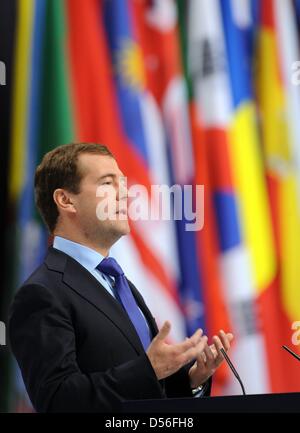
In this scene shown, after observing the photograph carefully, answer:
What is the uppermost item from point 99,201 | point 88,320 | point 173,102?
point 173,102

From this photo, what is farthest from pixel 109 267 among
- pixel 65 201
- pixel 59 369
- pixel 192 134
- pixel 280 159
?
pixel 280 159

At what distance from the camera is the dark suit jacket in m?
1.26

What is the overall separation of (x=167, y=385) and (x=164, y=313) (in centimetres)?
22

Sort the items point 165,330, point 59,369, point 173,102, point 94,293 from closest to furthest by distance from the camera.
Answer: point 165,330 → point 59,369 → point 94,293 → point 173,102

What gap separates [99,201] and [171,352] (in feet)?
1.44

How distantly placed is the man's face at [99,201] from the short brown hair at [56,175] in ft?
0.05

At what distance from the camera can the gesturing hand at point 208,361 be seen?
4.54 ft

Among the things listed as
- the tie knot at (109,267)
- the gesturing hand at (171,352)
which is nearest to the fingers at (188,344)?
the gesturing hand at (171,352)

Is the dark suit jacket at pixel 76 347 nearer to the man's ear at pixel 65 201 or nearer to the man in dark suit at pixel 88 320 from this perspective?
the man in dark suit at pixel 88 320

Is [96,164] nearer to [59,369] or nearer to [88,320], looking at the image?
[88,320]

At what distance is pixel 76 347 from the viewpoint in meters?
1.33

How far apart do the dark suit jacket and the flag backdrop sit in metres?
0.22

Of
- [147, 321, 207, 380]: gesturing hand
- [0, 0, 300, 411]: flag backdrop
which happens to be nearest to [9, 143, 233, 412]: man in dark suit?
[147, 321, 207, 380]: gesturing hand

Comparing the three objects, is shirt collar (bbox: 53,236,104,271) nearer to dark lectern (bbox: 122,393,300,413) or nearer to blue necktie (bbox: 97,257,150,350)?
blue necktie (bbox: 97,257,150,350)
